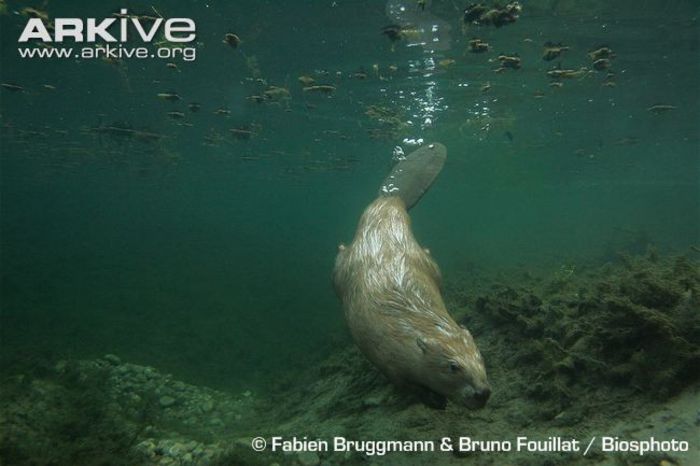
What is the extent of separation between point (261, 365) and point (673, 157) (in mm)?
41065

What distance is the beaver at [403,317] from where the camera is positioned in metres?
3.22

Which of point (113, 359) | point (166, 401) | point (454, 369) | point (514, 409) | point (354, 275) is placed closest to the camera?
point (454, 369)

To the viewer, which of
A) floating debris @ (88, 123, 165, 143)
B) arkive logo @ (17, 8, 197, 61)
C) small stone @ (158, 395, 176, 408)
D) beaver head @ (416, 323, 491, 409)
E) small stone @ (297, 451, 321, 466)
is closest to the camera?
beaver head @ (416, 323, 491, 409)

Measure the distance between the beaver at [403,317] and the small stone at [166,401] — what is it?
381 cm

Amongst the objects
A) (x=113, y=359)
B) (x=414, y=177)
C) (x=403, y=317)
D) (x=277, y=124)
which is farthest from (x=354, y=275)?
(x=277, y=124)

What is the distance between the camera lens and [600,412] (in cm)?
330

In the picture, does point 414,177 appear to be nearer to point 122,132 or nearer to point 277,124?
point 277,124

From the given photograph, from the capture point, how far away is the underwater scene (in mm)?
3488

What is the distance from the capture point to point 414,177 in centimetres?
768

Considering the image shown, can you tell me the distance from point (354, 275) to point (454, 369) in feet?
6.69

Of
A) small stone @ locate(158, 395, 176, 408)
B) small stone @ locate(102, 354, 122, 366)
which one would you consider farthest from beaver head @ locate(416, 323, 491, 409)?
small stone @ locate(102, 354, 122, 366)

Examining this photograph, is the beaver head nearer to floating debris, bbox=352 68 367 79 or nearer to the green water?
the green water

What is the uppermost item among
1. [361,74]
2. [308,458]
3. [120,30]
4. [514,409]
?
[120,30]

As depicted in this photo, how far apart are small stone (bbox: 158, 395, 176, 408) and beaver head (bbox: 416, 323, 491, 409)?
533 cm
